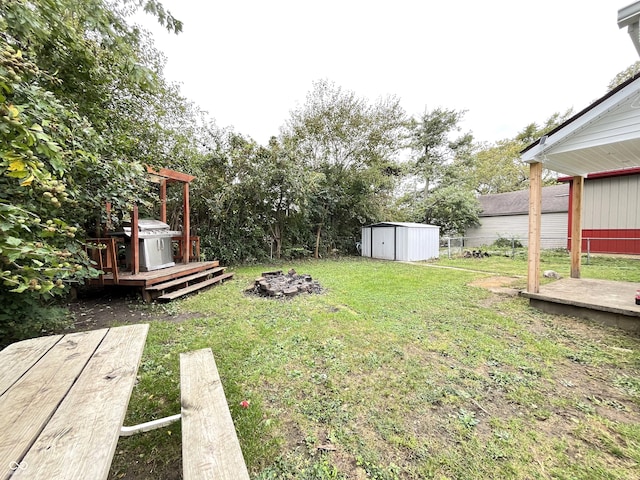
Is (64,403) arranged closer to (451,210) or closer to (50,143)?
(50,143)

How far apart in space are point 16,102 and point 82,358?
6.01 feet

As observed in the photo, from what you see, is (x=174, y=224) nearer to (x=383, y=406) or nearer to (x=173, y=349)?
(x=173, y=349)

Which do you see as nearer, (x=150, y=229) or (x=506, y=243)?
(x=150, y=229)

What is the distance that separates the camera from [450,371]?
89.2 inches

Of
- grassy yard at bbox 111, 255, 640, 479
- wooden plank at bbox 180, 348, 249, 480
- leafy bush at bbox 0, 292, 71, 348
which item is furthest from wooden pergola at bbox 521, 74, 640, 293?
leafy bush at bbox 0, 292, 71, 348

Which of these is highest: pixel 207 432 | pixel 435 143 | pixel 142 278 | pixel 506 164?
pixel 435 143

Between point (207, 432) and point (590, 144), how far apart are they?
5.41 meters

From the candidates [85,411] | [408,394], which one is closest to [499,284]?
[408,394]

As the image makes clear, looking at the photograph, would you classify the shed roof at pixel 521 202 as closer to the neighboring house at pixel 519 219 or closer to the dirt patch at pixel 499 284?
the neighboring house at pixel 519 219

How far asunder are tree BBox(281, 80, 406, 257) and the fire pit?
4.98 meters

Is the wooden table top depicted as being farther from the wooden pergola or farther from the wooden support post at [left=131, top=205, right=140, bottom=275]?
the wooden pergola

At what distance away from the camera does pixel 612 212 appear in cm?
884

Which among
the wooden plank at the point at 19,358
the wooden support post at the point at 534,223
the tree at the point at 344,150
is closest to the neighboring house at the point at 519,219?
the tree at the point at 344,150

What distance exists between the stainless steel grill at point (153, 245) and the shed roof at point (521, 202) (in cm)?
1626
